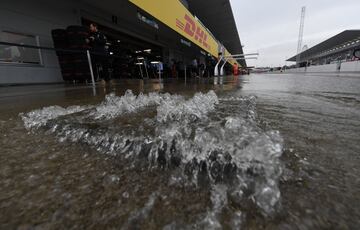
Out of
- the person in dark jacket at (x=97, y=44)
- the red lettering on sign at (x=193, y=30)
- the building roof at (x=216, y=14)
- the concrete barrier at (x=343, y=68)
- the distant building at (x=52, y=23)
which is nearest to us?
the distant building at (x=52, y=23)

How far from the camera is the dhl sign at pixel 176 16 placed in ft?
13.1

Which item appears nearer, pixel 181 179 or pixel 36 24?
pixel 181 179

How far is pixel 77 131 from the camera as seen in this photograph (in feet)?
2.76

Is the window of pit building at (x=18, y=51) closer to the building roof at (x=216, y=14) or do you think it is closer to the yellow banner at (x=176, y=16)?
the yellow banner at (x=176, y=16)

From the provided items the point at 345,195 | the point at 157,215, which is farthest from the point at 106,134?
the point at 345,195

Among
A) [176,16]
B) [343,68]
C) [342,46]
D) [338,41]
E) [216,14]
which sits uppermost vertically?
[338,41]

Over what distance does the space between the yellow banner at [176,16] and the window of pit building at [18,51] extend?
3122 mm

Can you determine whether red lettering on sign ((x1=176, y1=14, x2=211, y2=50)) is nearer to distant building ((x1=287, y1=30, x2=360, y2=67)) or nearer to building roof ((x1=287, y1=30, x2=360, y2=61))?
distant building ((x1=287, y1=30, x2=360, y2=67))

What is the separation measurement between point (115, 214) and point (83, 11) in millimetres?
7432

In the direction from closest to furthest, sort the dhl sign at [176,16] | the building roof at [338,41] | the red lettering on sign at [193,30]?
the dhl sign at [176,16] < the red lettering on sign at [193,30] < the building roof at [338,41]

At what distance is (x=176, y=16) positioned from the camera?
527 centimetres

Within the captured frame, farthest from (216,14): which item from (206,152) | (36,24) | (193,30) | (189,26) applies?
(206,152)

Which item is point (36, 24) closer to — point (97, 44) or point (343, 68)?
point (97, 44)

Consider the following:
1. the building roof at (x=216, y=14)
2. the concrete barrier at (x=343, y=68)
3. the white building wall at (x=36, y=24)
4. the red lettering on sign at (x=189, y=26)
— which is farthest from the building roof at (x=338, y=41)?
the white building wall at (x=36, y=24)
